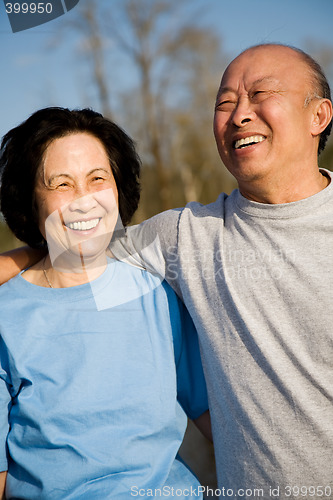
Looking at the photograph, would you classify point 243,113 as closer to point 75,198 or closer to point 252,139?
point 252,139

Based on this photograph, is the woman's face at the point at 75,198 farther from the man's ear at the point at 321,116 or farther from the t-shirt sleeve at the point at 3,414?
the man's ear at the point at 321,116

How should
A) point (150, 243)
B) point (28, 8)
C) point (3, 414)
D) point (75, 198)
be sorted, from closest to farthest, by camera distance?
point (3, 414) → point (75, 198) → point (150, 243) → point (28, 8)

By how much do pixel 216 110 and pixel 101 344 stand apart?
98 centimetres

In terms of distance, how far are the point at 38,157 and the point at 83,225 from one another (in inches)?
11.1

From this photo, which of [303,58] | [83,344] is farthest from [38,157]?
[303,58]

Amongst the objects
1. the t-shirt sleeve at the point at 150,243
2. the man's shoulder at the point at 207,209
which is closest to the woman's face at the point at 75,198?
the t-shirt sleeve at the point at 150,243

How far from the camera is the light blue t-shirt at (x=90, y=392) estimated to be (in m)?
1.47

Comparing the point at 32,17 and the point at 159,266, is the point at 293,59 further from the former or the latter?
the point at 32,17

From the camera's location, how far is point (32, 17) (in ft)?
6.37

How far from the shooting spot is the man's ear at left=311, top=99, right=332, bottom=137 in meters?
1.74

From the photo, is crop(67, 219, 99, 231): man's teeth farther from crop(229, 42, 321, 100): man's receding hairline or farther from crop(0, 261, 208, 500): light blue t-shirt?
crop(229, 42, 321, 100): man's receding hairline

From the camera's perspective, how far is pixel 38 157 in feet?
5.27

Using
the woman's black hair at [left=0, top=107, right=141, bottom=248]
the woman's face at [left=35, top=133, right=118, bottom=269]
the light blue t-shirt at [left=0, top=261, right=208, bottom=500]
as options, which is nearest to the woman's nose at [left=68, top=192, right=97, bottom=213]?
the woman's face at [left=35, top=133, right=118, bottom=269]

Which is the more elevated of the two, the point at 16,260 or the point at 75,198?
the point at 75,198
